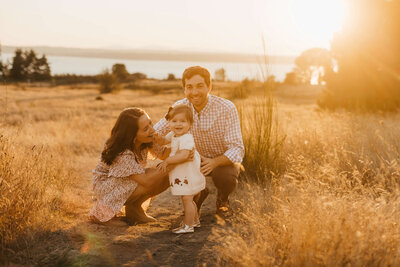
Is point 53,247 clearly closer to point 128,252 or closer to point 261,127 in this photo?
point 128,252

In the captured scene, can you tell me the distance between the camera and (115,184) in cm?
372

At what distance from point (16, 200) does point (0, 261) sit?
0.54m

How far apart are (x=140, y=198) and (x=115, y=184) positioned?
0.34 metres

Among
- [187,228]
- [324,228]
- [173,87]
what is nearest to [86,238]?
[187,228]

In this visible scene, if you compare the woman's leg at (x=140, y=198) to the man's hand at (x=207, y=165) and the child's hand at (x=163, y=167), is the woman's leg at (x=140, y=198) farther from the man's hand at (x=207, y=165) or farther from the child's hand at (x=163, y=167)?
the man's hand at (x=207, y=165)

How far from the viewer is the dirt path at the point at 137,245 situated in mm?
2855

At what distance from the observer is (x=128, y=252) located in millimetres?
3051

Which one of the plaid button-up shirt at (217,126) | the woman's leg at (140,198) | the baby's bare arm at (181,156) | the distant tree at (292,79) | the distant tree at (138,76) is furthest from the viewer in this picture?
the distant tree at (292,79)

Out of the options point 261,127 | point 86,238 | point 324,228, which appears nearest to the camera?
point 324,228

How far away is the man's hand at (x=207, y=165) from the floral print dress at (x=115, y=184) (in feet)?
2.03

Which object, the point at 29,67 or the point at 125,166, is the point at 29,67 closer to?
the point at 29,67

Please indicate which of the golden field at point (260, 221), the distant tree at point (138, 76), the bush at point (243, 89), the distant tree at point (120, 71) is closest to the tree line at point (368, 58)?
the bush at point (243, 89)

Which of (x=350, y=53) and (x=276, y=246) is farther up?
(x=350, y=53)

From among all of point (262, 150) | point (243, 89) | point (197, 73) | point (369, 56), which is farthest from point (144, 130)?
point (369, 56)
